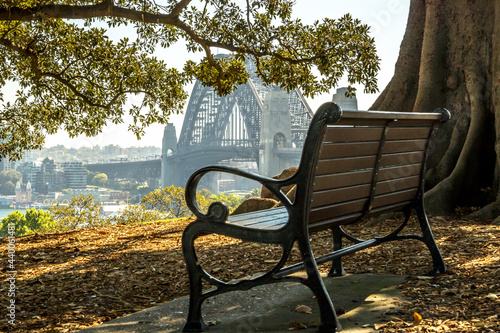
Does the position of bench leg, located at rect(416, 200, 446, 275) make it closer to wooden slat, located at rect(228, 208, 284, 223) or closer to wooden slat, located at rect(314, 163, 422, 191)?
wooden slat, located at rect(314, 163, 422, 191)

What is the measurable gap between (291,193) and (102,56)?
320 centimetres

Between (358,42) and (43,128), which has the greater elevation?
(358,42)

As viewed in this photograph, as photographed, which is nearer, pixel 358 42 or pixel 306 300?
pixel 306 300

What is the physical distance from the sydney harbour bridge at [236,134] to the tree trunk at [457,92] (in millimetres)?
23521

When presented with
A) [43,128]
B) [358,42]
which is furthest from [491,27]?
[43,128]

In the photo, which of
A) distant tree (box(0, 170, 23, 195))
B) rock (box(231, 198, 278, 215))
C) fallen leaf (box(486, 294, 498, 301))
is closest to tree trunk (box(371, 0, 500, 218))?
rock (box(231, 198, 278, 215))

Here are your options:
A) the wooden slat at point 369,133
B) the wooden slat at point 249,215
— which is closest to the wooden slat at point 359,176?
the wooden slat at point 369,133

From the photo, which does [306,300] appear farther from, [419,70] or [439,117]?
[419,70]

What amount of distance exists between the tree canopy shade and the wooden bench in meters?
3.70

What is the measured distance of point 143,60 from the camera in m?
6.96

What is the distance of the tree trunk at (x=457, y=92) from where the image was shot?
14.7 feet

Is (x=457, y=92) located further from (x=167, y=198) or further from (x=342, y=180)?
(x=167, y=198)

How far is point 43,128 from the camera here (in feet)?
25.7

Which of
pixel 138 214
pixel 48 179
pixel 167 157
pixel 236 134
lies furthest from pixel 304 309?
pixel 48 179
